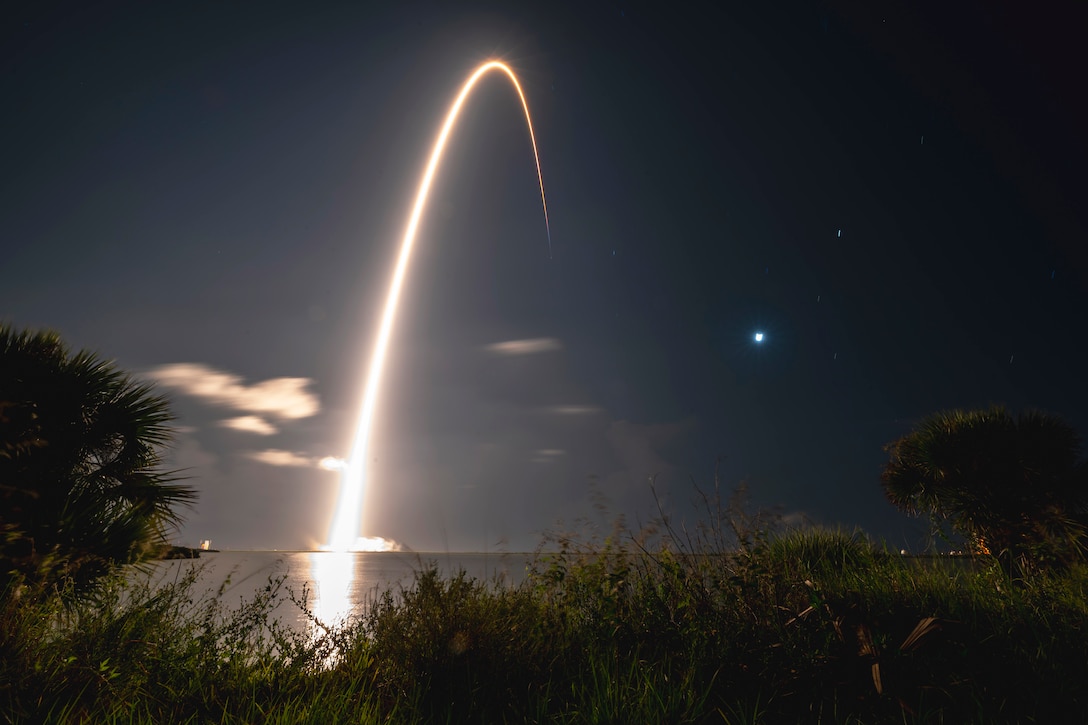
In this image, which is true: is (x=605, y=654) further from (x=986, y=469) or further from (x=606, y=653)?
(x=986, y=469)

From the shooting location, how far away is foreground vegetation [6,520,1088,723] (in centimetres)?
390

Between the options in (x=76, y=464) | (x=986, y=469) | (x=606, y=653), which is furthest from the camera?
(x=986, y=469)

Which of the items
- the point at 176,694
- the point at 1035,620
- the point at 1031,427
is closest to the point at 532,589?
the point at 176,694

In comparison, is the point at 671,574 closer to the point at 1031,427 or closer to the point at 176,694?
the point at 176,694

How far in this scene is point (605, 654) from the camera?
4699 mm

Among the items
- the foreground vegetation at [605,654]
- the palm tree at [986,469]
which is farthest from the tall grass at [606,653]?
the palm tree at [986,469]

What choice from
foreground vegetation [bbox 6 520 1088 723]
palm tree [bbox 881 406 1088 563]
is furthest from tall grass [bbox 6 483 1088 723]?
palm tree [bbox 881 406 1088 563]

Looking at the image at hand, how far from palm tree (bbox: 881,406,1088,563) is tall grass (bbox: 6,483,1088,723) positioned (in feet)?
20.7

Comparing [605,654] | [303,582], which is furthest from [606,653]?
[303,582]

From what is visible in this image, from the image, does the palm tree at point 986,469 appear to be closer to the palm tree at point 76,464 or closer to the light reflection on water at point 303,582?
the light reflection on water at point 303,582

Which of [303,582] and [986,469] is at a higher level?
[986,469]

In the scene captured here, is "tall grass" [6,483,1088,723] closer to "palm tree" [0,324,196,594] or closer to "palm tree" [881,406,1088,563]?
"palm tree" [0,324,196,594]

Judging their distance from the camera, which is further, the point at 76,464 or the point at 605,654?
the point at 76,464

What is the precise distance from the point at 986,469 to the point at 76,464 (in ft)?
49.7
